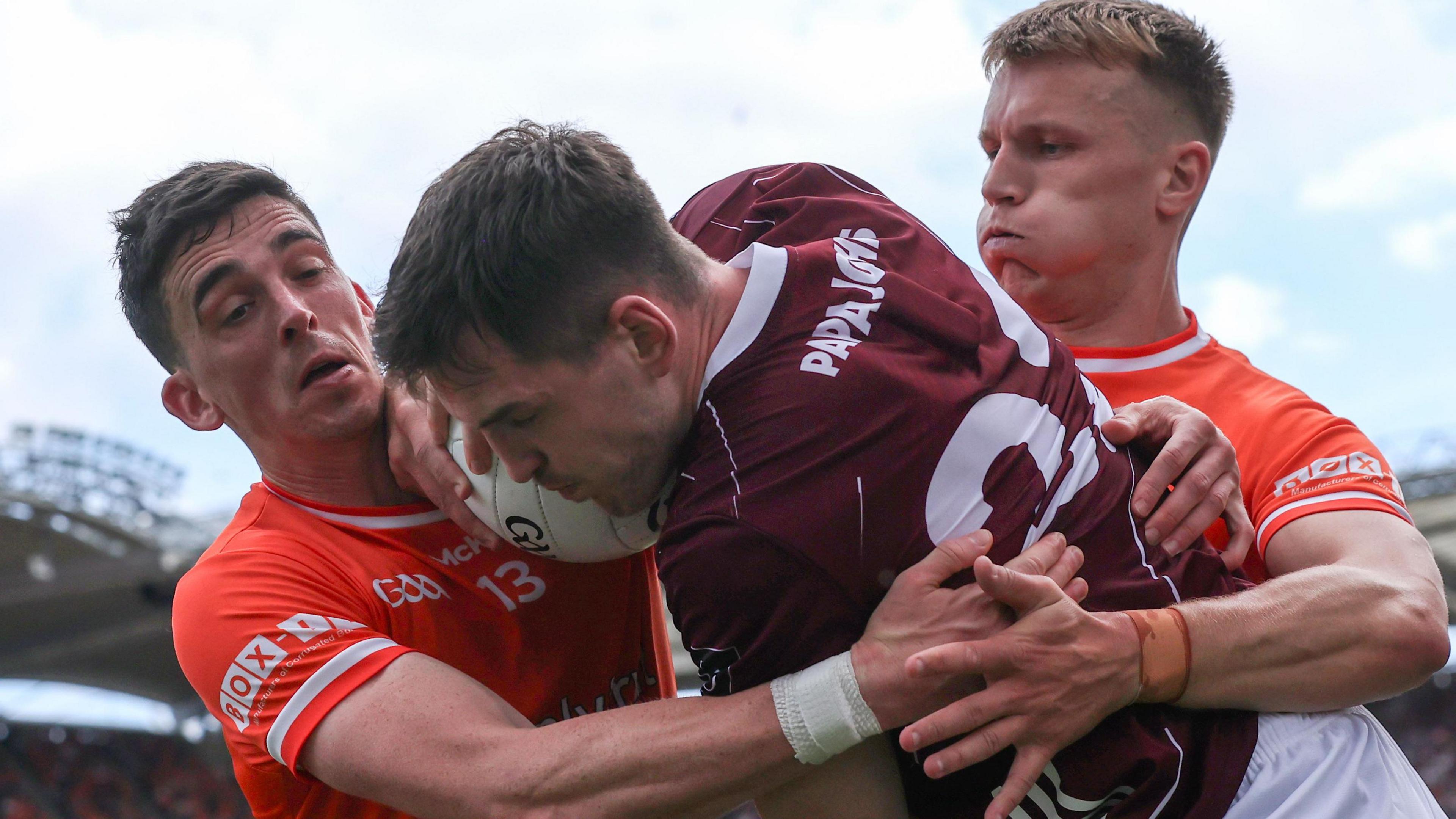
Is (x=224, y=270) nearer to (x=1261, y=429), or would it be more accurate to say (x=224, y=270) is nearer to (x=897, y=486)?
(x=897, y=486)

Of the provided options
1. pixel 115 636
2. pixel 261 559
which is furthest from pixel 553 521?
pixel 115 636

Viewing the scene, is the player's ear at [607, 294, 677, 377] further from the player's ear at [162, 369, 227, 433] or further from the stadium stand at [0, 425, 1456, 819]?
the stadium stand at [0, 425, 1456, 819]

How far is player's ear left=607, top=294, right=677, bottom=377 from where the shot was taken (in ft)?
8.21

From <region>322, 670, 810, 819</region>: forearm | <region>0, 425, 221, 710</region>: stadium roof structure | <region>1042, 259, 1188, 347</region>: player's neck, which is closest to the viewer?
<region>322, 670, 810, 819</region>: forearm

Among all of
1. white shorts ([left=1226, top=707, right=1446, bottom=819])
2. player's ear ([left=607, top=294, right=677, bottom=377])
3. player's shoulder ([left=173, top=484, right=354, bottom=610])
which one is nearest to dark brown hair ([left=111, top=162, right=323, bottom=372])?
player's shoulder ([left=173, top=484, right=354, bottom=610])

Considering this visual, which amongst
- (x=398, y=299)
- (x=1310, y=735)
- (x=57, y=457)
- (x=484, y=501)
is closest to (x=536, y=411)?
(x=398, y=299)

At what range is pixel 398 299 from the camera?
252cm

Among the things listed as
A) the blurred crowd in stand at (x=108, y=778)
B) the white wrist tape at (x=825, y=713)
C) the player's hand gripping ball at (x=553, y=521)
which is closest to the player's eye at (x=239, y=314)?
the player's hand gripping ball at (x=553, y=521)

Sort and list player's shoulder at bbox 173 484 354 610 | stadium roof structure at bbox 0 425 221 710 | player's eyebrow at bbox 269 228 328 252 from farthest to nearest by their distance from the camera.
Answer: stadium roof structure at bbox 0 425 221 710, player's eyebrow at bbox 269 228 328 252, player's shoulder at bbox 173 484 354 610

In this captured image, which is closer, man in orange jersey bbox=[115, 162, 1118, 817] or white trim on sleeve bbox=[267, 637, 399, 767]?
man in orange jersey bbox=[115, 162, 1118, 817]

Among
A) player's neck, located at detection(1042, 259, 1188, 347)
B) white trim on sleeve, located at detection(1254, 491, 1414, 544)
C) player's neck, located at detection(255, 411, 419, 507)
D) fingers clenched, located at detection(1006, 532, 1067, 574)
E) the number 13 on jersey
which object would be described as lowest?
the number 13 on jersey

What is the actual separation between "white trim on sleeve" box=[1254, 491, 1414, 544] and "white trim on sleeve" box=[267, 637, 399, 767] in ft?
7.25

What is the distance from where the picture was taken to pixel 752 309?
2.59 m

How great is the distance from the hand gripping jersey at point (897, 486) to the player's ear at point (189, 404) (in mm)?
1865
